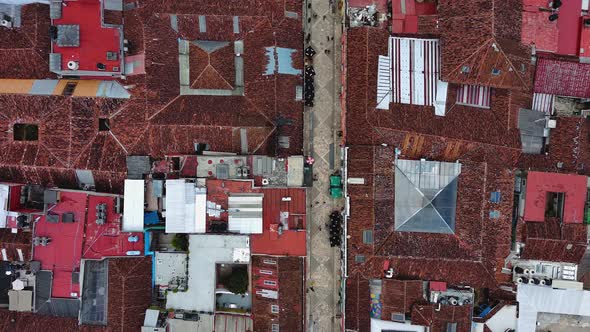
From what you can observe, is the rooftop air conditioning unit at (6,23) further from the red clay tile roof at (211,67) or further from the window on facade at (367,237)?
the window on facade at (367,237)

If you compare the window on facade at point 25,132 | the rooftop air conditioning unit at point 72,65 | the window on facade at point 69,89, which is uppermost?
the rooftop air conditioning unit at point 72,65

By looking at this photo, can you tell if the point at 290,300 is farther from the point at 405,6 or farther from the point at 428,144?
the point at 405,6

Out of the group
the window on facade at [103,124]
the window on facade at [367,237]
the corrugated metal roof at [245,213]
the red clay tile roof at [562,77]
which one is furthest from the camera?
the red clay tile roof at [562,77]

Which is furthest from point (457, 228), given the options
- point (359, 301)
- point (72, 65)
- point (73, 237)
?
point (72, 65)

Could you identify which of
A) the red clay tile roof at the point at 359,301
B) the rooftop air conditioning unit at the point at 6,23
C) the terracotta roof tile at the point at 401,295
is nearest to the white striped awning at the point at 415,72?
the terracotta roof tile at the point at 401,295

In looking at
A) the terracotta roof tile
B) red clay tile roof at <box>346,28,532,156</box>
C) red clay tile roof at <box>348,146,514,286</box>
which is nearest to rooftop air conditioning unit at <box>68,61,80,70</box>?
red clay tile roof at <box>346,28,532,156</box>

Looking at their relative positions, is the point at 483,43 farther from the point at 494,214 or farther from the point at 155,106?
the point at 155,106
